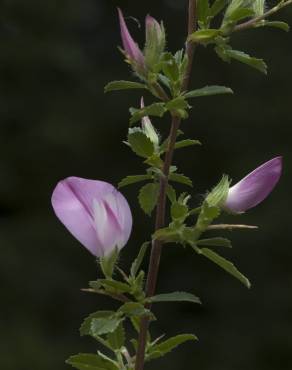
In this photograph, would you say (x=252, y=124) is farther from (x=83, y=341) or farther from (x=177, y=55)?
(x=177, y=55)

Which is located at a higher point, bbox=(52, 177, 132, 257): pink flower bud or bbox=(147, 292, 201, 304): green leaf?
bbox=(52, 177, 132, 257): pink flower bud

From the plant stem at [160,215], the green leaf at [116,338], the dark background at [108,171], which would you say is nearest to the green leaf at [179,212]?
the plant stem at [160,215]

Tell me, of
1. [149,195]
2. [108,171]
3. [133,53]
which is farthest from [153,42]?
[108,171]

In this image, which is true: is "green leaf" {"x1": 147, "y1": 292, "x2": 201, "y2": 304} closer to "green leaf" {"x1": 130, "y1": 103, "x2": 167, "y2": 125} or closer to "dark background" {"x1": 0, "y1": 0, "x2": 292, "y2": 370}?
"green leaf" {"x1": 130, "y1": 103, "x2": 167, "y2": 125}

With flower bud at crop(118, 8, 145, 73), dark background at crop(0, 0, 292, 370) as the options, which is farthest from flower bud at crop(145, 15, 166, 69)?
dark background at crop(0, 0, 292, 370)

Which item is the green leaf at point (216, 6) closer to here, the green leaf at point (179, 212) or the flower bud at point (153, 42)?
the flower bud at point (153, 42)
